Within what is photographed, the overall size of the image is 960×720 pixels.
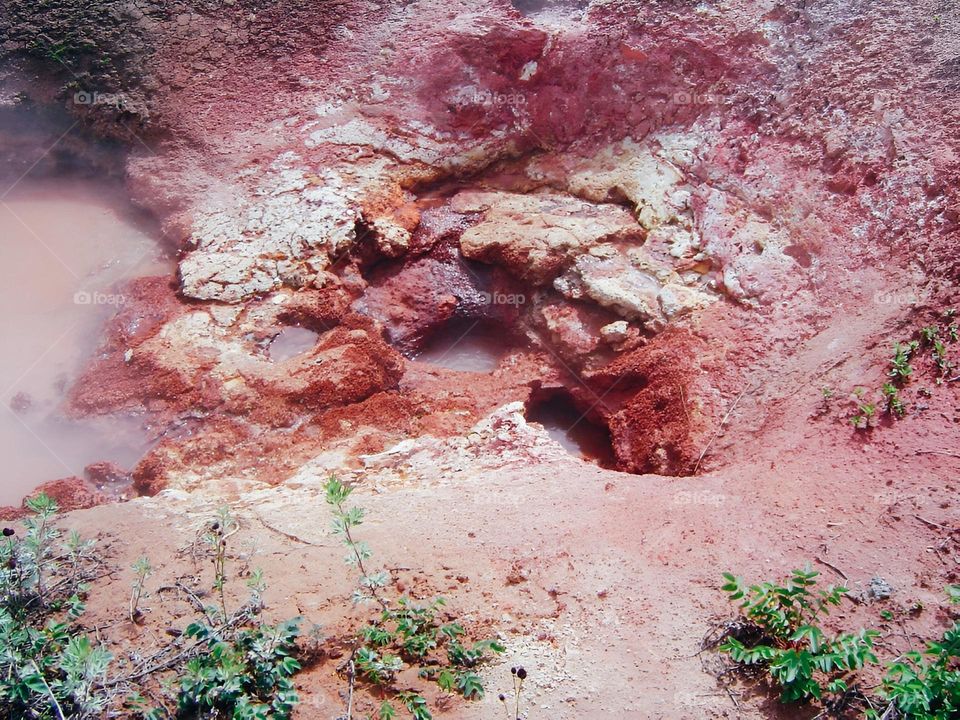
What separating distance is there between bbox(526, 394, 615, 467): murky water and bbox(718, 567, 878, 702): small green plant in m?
2.08

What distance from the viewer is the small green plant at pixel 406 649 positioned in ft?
9.64

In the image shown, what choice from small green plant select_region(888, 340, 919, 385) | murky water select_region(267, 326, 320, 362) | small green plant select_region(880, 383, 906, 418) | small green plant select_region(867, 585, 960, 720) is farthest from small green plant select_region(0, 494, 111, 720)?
small green plant select_region(888, 340, 919, 385)

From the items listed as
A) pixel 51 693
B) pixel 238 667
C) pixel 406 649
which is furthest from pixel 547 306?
pixel 51 693

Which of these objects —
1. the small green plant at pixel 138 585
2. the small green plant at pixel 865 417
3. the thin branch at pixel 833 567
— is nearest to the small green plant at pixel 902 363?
the small green plant at pixel 865 417

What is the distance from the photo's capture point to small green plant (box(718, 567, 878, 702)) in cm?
276

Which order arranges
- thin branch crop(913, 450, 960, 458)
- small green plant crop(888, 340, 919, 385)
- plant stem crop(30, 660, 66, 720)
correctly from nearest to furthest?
1. plant stem crop(30, 660, 66, 720)
2. thin branch crop(913, 450, 960, 458)
3. small green plant crop(888, 340, 919, 385)

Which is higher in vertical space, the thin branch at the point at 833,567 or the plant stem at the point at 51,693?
the thin branch at the point at 833,567

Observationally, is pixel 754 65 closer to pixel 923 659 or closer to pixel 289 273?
pixel 289 273

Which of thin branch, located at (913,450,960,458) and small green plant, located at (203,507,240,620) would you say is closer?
small green plant, located at (203,507,240,620)

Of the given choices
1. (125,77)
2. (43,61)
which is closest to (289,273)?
(125,77)

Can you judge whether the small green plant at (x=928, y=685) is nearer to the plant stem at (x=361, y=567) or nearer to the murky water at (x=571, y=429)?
the plant stem at (x=361, y=567)

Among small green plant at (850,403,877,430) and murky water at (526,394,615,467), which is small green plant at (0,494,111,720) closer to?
murky water at (526,394,615,467)

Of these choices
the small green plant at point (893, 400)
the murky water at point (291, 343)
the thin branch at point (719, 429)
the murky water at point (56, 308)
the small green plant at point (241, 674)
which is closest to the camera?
the small green plant at point (241, 674)

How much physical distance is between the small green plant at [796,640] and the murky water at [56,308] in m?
3.88
